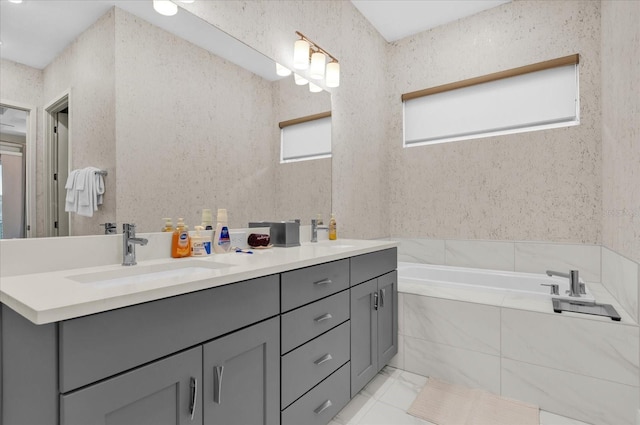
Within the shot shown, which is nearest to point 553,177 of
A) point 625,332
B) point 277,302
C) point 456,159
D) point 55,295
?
point 456,159

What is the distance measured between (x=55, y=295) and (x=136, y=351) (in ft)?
0.71

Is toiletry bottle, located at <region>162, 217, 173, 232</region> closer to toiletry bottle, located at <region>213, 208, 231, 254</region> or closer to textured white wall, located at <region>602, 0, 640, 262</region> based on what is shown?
toiletry bottle, located at <region>213, 208, 231, 254</region>

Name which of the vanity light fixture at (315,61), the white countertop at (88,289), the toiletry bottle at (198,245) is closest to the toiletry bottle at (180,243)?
the toiletry bottle at (198,245)

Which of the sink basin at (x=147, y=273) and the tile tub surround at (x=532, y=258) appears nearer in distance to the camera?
the sink basin at (x=147, y=273)

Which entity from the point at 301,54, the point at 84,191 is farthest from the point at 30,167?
the point at 301,54

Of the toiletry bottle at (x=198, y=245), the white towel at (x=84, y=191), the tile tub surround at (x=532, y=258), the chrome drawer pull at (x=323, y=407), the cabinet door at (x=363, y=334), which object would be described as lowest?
the chrome drawer pull at (x=323, y=407)

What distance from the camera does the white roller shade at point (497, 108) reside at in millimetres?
2529

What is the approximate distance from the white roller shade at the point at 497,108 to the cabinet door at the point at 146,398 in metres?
2.84

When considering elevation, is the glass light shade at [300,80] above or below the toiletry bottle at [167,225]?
above

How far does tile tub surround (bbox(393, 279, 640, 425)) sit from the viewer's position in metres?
1.57

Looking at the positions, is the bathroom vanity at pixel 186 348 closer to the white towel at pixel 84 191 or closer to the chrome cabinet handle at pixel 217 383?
the chrome cabinet handle at pixel 217 383

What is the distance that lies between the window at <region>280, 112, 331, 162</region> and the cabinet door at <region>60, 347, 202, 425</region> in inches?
55.0

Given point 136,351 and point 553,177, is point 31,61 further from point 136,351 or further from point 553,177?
point 553,177

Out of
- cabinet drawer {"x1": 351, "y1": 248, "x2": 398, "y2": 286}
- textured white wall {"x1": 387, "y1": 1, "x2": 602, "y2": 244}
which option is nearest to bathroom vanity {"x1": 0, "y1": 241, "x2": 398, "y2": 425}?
cabinet drawer {"x1": 351, "y1": 248, "x2": 398, "y2": 286}
